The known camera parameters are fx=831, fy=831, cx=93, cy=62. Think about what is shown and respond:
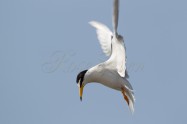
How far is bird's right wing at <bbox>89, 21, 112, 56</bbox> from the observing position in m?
16.8

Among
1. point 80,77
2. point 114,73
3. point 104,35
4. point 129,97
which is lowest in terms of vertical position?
point 129,97

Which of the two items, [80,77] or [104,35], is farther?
[104,35]

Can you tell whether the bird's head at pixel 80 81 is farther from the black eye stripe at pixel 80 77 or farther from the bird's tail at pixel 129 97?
the bird's tail at pixel 129 97

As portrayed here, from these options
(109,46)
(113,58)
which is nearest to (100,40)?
(109,46)

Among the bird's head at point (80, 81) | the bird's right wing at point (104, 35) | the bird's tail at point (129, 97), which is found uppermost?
the bird's right wing at point (104, 35)

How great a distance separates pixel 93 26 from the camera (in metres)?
17.7

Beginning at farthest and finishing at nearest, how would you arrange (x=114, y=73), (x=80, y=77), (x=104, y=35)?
(x=104, y=35)
(x=80, y=77)
(x=114, y=73)

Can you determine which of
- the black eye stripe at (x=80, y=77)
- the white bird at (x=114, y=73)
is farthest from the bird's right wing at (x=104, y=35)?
the black eye stripe at (x=80, y=77)

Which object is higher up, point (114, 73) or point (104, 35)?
point (104, 35)

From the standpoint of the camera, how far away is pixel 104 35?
674 inches

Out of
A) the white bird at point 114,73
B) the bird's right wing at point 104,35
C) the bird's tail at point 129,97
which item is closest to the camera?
the white bird at point 114,73

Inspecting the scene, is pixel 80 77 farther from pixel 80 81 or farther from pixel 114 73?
pixel 114 73

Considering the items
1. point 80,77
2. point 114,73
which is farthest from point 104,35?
point 114,73

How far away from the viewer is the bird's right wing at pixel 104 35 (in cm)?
1676
